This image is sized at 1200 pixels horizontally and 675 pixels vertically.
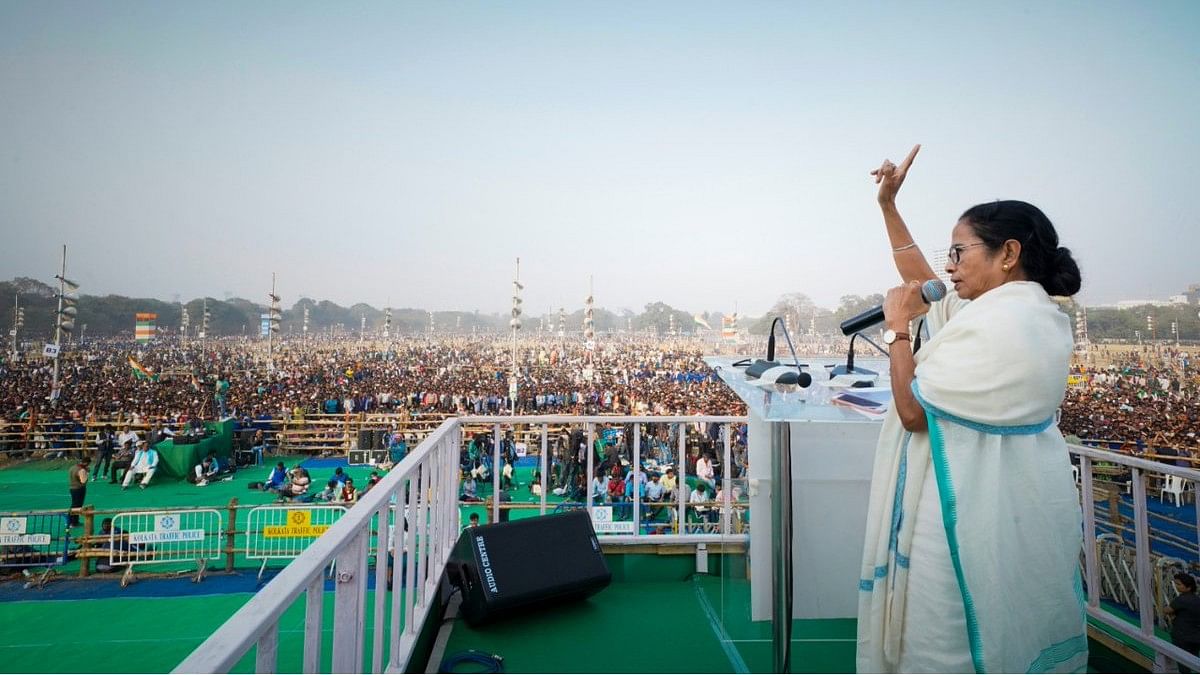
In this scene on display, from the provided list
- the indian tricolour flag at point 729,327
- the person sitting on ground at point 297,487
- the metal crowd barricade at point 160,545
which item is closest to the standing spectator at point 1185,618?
the metal crowd barricade at point 160,545

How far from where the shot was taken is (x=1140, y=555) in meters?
1.63

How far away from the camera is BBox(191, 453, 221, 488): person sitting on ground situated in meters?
10.4

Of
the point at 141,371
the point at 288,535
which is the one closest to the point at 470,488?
the point at 288,535

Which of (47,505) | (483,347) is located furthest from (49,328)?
(483,347)

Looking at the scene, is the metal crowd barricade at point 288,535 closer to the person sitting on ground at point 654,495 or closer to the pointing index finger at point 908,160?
the person sitting on ground at point 654,495

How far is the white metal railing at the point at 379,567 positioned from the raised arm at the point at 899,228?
2.74ft

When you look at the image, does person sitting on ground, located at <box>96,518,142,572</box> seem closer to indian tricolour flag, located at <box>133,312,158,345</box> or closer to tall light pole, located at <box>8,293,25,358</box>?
tall light pole, located at <box>8,293,25,358</box>

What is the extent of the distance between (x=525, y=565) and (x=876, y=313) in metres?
1.37

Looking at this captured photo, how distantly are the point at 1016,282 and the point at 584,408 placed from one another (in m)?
15.2

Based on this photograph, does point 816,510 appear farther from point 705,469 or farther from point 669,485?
Result: point 705,469

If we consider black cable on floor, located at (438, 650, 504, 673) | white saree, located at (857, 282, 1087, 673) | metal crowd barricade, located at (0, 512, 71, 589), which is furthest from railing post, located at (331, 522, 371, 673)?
metal crowd barricade, located at (0, 512, 71, 589)

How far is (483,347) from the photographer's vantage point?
70.2 feet

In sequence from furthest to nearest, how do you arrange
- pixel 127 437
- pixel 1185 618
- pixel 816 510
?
pixel 127 437 → pixel 1185 618 → pixel 816 510

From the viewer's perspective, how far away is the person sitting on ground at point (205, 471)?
10422 mm
